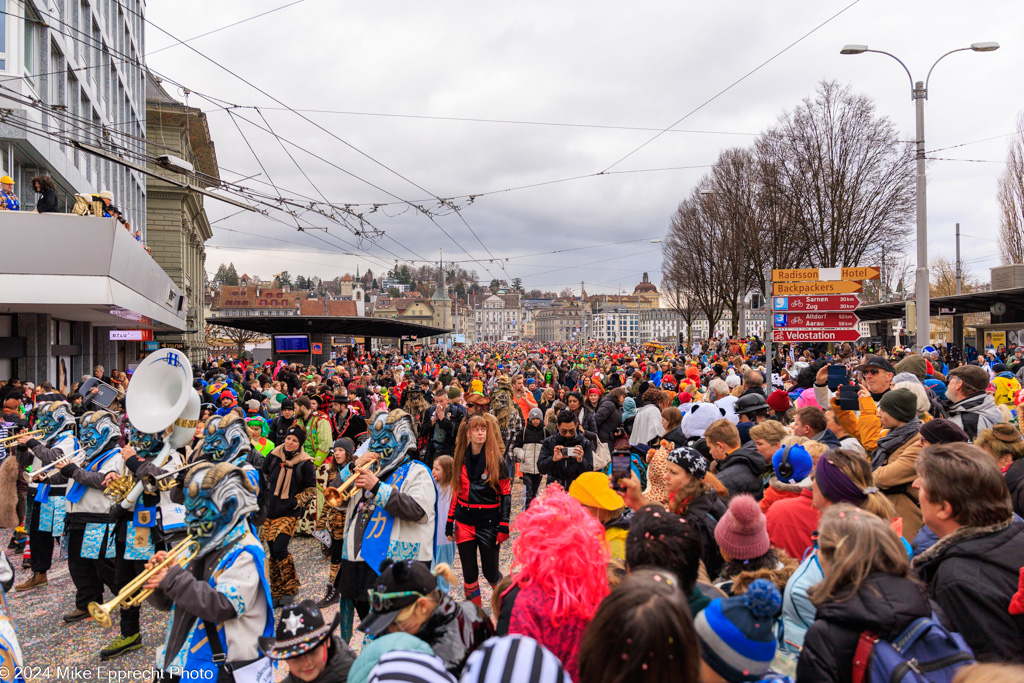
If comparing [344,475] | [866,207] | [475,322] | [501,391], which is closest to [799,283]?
[501,391]

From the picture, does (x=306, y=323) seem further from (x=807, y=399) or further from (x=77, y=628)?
(x=807, y=399)

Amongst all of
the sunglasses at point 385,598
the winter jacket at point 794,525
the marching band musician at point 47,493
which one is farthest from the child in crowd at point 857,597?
the marching band musician at point 47,493

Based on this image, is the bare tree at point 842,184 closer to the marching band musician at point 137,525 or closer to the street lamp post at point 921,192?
the street lamp post at point 921,192

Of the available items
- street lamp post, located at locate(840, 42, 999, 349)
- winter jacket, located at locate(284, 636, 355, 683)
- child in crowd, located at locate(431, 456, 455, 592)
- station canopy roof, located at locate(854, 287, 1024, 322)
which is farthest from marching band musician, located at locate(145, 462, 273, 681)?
station canopy roof, located at locate(854, 287, 1024, 322)

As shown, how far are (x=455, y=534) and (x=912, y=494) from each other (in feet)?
11.2

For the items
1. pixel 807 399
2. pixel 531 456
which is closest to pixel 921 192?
pixel 807 399

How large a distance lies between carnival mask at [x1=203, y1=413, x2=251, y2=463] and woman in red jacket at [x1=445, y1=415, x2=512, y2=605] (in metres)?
1.80

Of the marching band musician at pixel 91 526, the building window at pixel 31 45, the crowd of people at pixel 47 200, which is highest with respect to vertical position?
the building window at pixel 31 45

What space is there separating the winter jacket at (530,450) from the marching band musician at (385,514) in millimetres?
3152

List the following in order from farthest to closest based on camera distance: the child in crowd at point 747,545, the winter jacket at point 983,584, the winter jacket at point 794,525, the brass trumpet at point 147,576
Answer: the winter jacket at point 794,525 < the brass trumpet at point 147,576 < the child in crowd at point 747,545 < the winter jacket at point 983,584

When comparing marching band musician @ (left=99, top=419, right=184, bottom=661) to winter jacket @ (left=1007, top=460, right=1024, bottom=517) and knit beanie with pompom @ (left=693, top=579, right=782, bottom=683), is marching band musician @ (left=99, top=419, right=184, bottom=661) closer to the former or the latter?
knit beanie with pompom @ (left=693, top=579, right=782, bottom=683)

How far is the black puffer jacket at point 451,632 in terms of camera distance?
2426 mm

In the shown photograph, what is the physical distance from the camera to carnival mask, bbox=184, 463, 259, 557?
3.35 meters

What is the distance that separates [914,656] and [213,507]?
3.14 m
